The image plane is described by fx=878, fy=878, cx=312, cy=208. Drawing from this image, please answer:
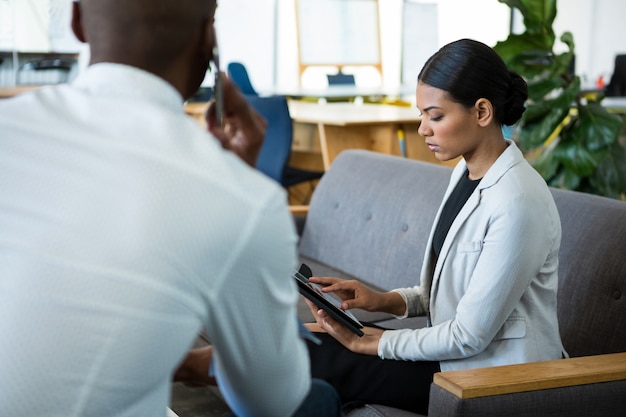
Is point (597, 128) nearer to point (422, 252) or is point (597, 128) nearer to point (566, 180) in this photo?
point (566, 180)

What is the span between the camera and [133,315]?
2.81 feet

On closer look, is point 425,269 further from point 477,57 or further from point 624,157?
point 624,157

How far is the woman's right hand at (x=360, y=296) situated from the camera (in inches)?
83.2

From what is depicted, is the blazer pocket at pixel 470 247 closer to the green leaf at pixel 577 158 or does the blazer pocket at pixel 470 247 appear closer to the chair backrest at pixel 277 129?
the green leaf at pixel 577 158

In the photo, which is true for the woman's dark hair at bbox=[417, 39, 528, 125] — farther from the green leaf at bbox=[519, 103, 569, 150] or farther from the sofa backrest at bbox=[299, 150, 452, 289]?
the green leaf at bbox=[519, 103, 569, 150]

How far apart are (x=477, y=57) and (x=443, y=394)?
77cm

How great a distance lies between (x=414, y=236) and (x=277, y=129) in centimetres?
242

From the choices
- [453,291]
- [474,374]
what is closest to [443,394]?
[474,374]

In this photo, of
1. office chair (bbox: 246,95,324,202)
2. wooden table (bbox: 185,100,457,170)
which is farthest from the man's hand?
wooden table (bbox: 185,100,457,170)

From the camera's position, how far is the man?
2.79 ft

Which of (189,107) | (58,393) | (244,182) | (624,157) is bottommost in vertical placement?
(189,107)

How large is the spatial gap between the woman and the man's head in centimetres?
108

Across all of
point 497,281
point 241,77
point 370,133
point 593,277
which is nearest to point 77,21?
point 497,281

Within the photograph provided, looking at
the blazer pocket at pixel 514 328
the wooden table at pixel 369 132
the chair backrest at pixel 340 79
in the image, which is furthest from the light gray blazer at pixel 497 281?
the chair backrest at pixel 340 79
